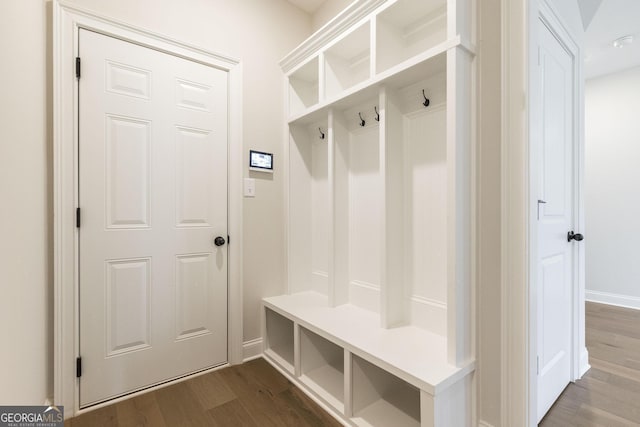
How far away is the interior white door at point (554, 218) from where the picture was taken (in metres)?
1.55

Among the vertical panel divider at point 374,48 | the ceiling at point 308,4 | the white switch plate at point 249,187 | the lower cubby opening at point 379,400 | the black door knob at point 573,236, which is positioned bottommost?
the lower cubby opening at point 379,400

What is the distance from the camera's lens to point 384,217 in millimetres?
1655

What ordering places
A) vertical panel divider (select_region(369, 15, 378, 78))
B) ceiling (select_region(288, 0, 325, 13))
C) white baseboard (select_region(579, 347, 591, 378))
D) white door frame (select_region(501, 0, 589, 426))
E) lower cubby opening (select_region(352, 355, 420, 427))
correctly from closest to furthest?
white door frame (select_region(501, 0, 589, 426)) < lower cubby opening (select_region(352, 355, 420, 427)) < vertical panel divider (select_region(369, 15, 378, 78)) < white baseboard (select_region(579, 347, 591, 378)) < ceiling (select_region(288, 0, 325, 13))

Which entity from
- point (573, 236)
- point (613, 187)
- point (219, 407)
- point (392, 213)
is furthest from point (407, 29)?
point (613, 187)

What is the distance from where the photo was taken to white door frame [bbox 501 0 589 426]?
1.27 metres

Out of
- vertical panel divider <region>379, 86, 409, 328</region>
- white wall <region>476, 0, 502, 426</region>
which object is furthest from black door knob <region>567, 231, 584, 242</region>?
vertical panel divider <region>379, 86, 409, 328</region>

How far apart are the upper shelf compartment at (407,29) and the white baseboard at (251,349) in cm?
205

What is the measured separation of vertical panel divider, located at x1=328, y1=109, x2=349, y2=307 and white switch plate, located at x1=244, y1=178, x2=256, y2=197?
605mm

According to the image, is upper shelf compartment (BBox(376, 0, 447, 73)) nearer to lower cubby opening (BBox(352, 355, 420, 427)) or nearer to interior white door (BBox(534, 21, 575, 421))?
interior white door (BBox(534, 21, 575, 421))

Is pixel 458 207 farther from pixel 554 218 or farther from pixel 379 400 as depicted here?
pixel 379 400

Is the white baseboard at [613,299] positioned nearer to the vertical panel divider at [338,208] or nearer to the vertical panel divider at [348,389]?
the vertical panel divider at [338,208]

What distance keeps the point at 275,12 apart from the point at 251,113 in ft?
2.91

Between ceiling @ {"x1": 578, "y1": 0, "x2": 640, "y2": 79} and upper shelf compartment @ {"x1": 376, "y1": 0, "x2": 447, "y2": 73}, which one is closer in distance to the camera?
upper shelf compartment @ {"x1": 376, "y1": 0, "x2": 447, "y2": 73}

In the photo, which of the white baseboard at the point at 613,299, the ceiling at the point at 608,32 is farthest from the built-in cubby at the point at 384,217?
the white baseboard at the point at 613,299
